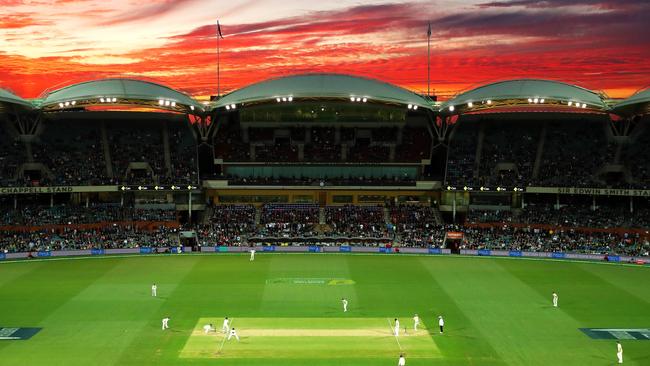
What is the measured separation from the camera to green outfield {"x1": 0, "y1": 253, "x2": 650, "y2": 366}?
103 ft

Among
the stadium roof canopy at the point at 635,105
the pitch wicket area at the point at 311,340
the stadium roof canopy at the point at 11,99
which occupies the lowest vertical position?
the pitch wicket area at the point at 311,340

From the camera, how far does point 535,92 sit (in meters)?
62.8

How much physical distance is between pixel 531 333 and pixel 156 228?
4381cm

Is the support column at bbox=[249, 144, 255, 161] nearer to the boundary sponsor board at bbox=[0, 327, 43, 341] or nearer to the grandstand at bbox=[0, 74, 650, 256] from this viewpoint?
the grandstand at bbox=[0, 74, 650, 256]

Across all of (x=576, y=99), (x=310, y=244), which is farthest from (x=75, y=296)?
(x=576, y=99)

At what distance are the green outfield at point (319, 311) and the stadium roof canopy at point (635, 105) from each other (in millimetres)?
16374

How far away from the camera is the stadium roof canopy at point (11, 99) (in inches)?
2438

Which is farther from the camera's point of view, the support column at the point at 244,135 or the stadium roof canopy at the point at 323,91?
the support column at the point at 244,135

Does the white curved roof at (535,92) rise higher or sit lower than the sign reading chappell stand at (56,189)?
higher

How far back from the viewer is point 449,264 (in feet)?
187

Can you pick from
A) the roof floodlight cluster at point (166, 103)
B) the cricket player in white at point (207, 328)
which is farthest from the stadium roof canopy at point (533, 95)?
the cricket player in white at point (207, 328)

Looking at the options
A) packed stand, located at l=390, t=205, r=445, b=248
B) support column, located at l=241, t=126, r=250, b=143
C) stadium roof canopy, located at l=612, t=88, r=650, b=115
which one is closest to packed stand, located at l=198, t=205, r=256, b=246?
support column, located at l=241, t=126, r=250, b=143

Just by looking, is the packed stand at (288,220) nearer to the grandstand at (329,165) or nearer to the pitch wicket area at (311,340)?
the grandstand at (329,165)

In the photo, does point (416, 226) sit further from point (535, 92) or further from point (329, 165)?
point (535, 92)
